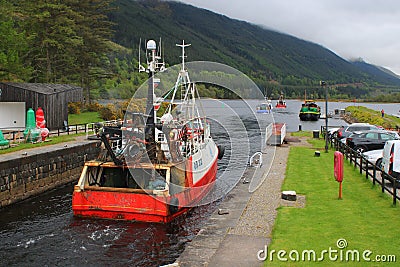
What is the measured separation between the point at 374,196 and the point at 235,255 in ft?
26.9

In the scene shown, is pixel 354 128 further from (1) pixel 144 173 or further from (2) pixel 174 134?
(1) pixel 144 173

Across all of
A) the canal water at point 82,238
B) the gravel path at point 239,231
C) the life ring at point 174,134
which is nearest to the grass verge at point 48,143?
the canal water at point 82,238

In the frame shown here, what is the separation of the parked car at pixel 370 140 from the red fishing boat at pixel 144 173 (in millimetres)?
12552

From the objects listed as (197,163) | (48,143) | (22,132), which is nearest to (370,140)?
(197,163)

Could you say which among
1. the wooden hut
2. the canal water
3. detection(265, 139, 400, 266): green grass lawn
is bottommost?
the canal water

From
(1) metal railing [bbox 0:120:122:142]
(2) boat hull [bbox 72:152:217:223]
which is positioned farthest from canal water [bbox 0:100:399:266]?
(1) metal railing [bbox 0:120:122:142]

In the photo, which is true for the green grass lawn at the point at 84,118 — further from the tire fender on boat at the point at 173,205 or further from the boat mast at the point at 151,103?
the tire fender on boat at the point at 173,205

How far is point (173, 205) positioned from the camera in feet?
Result: 57.0

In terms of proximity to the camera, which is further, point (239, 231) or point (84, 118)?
point (84, 118)

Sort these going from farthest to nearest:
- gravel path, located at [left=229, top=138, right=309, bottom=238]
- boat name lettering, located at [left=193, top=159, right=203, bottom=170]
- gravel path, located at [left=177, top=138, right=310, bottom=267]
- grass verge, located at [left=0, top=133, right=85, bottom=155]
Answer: grass verge, located at [left=0, top=133, right=85, bottom=155], boat name lettering, located at [left=193, top=159, right=203, bottom=170], gravel path, located at [left=229, top=138, right=309, bottom=238], gravel path, located at [left=177, top=138, right=310, bottom=267]

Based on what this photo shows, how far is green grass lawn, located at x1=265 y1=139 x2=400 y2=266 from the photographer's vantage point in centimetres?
1138

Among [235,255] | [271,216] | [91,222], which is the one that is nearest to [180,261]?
[235,255]

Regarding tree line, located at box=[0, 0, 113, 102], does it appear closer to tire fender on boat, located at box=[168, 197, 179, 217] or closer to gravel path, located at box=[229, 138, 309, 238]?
tire fender on boat, located at box=[168, 197, 179, 217]

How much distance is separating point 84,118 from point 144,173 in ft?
112
